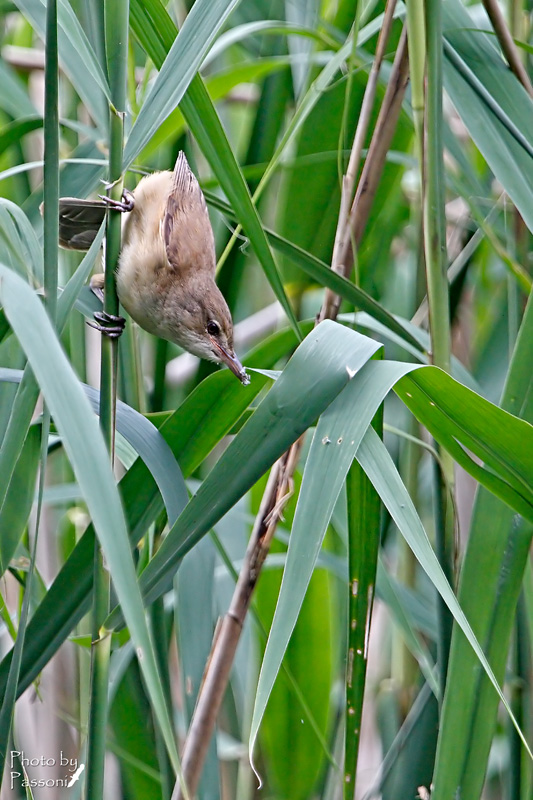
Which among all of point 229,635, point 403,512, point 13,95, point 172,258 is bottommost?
point 229,635

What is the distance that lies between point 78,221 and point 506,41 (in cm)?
57

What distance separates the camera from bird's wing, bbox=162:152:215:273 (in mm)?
1026

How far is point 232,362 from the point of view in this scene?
Result: 0.87 metres

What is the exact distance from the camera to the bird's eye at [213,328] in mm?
1034

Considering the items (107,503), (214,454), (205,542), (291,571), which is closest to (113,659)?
(205,542)

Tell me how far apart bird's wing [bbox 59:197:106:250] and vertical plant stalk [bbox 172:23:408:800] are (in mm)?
324

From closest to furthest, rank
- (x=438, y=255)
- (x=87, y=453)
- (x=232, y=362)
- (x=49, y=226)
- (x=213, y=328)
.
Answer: (x=87, y=453) → (x=49, y=226) → (x=438, y=255) → (x=232, y=362) → (x=213, y=328)

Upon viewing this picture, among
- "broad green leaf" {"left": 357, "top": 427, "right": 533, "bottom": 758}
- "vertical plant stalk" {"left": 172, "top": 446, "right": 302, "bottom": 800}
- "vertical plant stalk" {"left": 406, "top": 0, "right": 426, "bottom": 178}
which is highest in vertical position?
"vertical plant stalk" {"left": 406, "top": 0, "right": 426, "bottom": 178}

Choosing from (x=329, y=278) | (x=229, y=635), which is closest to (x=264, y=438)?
(x=329, y=278)

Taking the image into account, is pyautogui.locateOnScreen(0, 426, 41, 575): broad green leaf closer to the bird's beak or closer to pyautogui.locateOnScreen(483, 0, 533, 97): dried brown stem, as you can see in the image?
the bird's beak

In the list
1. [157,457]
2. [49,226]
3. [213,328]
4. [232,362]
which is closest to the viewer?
[49,226]

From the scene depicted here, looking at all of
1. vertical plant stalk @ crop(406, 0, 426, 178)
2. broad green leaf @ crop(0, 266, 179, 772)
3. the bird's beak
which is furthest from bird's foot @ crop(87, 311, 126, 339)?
vertical plant stalk @ crop(406, 0, 426, 178)

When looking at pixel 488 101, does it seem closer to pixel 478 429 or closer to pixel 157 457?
pixel 478 429

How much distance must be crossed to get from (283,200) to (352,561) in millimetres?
699
